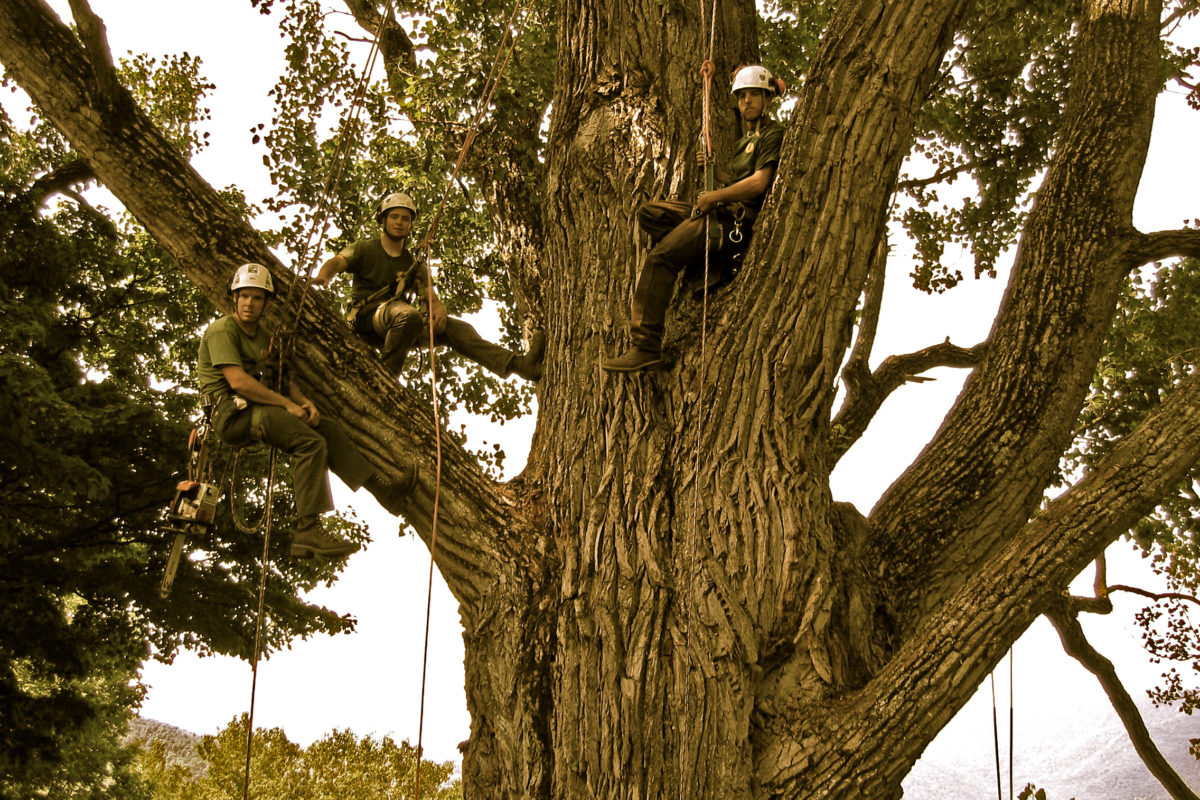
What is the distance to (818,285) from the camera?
13.1ft

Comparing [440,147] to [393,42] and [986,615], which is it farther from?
[986,615]

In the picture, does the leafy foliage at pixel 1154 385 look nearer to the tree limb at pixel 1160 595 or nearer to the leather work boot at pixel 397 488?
the tree limb at pixel 1160 595

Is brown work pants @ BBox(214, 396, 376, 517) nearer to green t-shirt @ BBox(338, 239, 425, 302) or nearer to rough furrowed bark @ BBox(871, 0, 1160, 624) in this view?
green t-shirt @ BBox(338, 239, 425, 302)

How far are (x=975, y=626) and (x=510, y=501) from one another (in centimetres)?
207

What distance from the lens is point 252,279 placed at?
4395 millimetres

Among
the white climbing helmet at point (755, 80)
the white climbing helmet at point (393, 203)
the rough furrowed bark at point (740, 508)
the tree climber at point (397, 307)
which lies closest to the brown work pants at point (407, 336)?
the tree climber at point (397, 307)

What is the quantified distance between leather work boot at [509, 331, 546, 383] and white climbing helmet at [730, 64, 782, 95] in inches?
67.5

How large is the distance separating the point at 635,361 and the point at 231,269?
190cm

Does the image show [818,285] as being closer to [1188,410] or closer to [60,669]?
[1188,410]

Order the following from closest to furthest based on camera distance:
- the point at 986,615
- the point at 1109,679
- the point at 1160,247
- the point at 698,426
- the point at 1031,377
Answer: the point at 986,615 → the point at 698,426 → the point at 1031,377 → the point at 1160,247 → the point at 1109,679

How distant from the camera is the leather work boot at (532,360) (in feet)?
17.9

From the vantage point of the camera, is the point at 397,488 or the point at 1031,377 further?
the point at 1031,377

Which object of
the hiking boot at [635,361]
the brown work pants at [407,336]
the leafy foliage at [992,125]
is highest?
the leafy foliage at [992,125]

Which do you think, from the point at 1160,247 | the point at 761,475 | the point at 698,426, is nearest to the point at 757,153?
the point at 698,426
